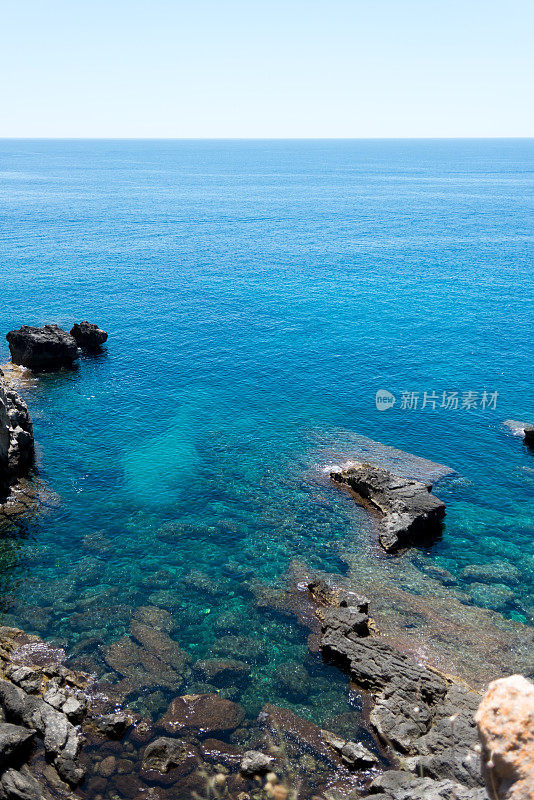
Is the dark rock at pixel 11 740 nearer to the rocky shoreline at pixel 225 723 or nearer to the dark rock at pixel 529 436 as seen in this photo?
the rocky shoreline at pixel 225 723

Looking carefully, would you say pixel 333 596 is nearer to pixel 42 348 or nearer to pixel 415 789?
pixel 415 789

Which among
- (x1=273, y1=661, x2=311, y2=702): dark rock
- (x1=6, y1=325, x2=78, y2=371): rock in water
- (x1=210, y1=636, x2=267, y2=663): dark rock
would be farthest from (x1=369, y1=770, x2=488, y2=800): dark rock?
(x1=6, y1=325, x2=78, y2=371): rock in water

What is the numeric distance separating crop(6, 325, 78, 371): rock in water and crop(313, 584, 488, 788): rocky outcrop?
210 ft

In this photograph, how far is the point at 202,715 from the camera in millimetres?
38688

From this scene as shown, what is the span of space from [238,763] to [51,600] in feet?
74.1

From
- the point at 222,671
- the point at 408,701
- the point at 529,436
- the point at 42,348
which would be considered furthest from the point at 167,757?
the point at 42,348

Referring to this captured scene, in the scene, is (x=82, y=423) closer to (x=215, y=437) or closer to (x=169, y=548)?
(x=215, y=437)

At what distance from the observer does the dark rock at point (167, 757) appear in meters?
34.7

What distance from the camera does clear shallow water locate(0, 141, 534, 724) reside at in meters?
50.1

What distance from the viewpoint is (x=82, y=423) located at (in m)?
77.3

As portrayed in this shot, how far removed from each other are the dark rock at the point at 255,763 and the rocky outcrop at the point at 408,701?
25.5 feet

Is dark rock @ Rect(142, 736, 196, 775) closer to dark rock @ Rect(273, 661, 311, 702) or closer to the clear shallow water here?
the clear shallow water

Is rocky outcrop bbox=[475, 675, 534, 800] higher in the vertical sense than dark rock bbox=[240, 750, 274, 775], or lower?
higher

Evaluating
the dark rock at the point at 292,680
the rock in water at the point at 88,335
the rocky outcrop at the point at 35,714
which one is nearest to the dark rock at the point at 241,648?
the dark rock at the point at 292,680
